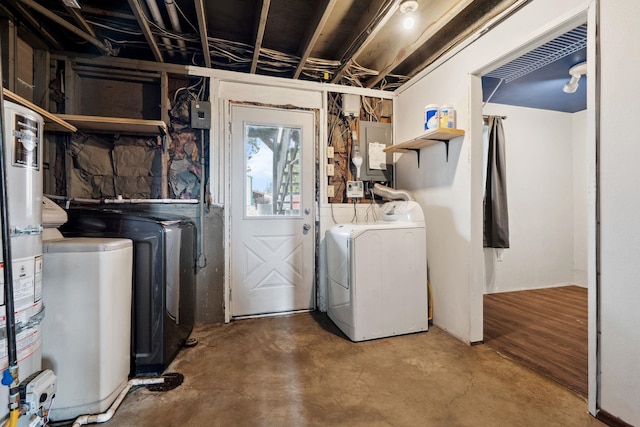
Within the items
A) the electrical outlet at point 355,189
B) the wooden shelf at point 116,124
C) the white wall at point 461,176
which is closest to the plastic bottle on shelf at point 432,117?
the white wall at point 461,176

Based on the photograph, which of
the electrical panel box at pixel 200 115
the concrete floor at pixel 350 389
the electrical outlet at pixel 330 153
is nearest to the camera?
the concrete floor at pixel 350 389

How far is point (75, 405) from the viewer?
139cm

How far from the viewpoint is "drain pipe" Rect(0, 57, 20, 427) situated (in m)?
1.01

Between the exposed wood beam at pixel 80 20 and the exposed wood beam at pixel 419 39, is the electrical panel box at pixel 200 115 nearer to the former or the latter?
the exposed wood beam at pixel 80 20

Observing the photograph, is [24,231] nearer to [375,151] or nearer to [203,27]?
[203,27]

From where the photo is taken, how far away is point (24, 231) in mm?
1141

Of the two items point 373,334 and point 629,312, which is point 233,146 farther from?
point 629,312

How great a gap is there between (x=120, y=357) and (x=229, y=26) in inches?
99.1

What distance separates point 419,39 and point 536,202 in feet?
9.32

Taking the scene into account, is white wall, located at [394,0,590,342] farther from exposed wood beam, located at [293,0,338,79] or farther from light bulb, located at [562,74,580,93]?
light bulb, located at [562,74,580,93]

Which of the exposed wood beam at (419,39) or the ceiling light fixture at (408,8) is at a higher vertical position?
the exposed wood beam at (419,39)

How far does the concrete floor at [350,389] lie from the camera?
1422 millimetres

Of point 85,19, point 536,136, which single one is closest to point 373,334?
point 85,19

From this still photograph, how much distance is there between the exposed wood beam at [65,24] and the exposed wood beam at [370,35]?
1984 millimetres
